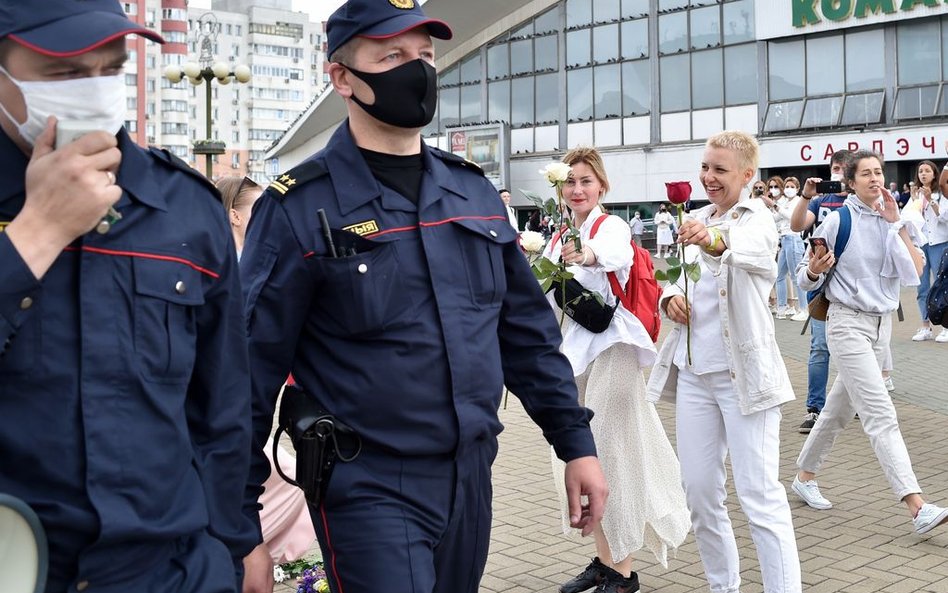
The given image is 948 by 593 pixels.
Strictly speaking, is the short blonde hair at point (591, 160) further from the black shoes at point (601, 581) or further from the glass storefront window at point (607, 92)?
the glass storefront window at point (607, 92)

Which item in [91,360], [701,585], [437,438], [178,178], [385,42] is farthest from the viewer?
[701,585]

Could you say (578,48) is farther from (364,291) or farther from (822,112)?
(364,291)

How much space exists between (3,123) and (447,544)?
1.69m

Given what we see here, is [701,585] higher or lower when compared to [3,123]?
lower

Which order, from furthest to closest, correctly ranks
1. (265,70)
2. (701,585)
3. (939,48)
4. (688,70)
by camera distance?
(265,70) → (688,70) → (939,48) → (701,585)

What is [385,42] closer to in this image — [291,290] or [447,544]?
[291,290]

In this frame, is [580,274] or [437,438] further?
[580,274]

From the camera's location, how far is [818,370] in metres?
9.68

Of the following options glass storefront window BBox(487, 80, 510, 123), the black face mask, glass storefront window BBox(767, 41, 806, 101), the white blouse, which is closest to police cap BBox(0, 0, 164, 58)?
the black face mask

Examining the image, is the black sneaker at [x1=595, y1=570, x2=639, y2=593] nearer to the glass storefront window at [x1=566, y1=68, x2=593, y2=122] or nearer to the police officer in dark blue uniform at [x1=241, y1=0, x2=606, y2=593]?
the police officer in dark blue uniform at [x1=241, y1=0, x2=606, y2=593]

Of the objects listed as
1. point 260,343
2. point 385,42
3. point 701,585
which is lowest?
point 701,585

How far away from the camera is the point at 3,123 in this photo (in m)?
2.23

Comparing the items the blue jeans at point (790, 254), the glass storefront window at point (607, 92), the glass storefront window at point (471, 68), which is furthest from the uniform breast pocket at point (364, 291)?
the glass storefront window at point (471, 68)

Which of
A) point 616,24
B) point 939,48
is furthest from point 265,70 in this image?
point 939,48
